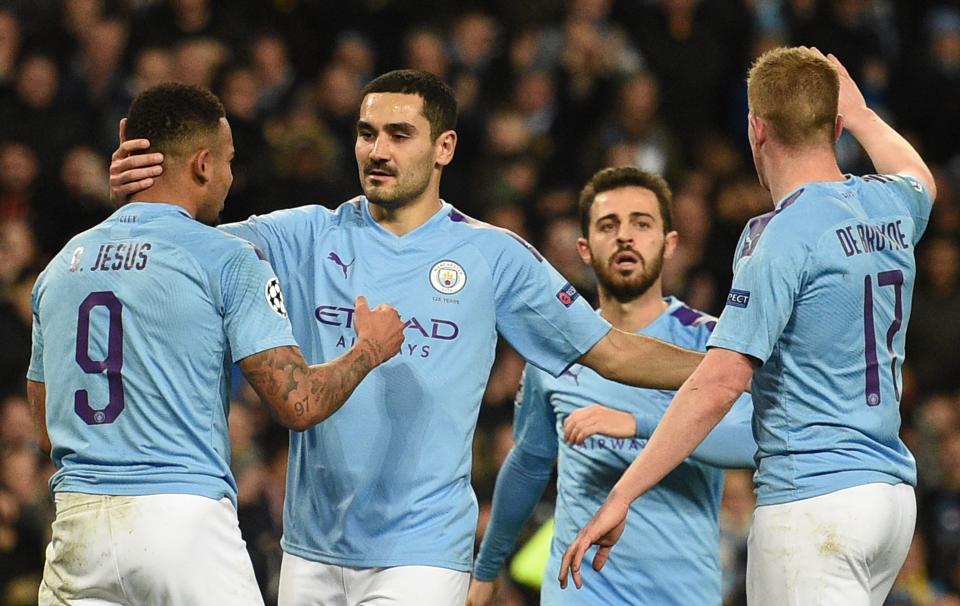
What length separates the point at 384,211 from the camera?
18.3ft

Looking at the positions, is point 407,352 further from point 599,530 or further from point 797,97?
point 797,97

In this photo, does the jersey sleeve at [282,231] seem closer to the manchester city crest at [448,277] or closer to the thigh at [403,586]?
the manchester city crest at [448,277]

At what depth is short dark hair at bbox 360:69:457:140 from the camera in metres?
5.62

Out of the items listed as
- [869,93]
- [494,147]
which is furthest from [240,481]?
[869,93]

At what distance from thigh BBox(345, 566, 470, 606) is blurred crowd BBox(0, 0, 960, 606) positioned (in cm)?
383

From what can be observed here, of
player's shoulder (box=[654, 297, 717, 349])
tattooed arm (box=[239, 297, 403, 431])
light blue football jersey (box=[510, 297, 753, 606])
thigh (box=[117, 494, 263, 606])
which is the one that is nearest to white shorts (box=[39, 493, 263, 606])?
thigh (box=[117, 494, 263, 606])

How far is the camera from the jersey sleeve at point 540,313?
5520mm

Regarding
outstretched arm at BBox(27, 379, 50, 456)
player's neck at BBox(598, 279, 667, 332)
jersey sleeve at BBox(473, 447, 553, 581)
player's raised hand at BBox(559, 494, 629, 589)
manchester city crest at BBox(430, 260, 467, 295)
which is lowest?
jersey sleeve at BBox(473, 447, 553, 581)

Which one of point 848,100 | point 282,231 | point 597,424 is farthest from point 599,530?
point 848,100

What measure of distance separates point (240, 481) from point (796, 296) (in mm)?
5509

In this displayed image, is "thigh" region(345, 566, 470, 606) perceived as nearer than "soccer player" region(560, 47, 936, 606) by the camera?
No

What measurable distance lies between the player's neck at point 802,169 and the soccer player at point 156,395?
161 cm

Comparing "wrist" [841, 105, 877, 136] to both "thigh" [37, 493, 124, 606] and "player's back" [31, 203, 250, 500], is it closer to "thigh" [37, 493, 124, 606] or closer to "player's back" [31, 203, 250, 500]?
"player's back" [31, 203, 250, 500]

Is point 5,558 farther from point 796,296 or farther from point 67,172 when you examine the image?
point 796,296
